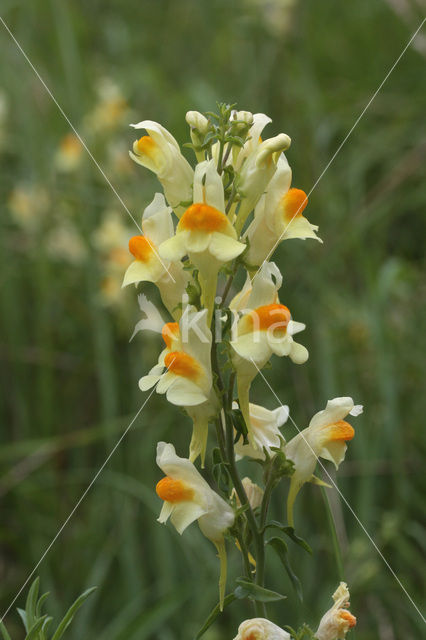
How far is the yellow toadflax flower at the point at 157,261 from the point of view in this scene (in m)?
1.06

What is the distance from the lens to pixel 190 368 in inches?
38.1

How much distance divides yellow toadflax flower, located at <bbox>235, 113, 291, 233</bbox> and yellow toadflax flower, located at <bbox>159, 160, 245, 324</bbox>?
0.19 feet

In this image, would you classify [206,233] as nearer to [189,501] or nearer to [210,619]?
[189,501]

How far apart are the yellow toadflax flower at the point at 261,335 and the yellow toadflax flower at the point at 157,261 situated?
11 cm

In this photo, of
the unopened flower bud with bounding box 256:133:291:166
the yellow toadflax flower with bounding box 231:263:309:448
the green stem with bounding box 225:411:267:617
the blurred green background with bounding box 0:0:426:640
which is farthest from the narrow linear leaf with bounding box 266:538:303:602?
the blurred green background with bounding box 0:0:426:640

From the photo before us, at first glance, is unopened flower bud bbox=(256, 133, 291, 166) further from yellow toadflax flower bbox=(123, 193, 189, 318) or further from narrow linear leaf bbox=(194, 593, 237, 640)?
narrow linear leaf bbox=(194, 593, 237, 640)

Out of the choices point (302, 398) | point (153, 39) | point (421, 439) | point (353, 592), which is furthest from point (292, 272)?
point (153, 39)

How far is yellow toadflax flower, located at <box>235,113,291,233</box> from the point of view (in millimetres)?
1000

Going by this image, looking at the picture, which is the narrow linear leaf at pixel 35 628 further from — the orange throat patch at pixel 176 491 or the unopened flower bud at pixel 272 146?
the unopened flower bud at pixel 272 146

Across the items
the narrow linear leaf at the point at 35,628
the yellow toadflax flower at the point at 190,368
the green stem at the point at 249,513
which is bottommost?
the narrow linear leaf at the point at 35,628

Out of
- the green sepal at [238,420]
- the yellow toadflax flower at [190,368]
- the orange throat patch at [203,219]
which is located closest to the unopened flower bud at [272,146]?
the orange throat patch at [203,219]

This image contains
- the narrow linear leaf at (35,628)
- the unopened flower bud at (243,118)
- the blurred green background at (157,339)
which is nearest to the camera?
the narrow linear leaf at (35,628)

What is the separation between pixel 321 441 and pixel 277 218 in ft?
1.06

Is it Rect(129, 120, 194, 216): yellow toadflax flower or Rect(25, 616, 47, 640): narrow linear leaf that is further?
Rect(129, 120, 194, 216): yellow toadflax flower
